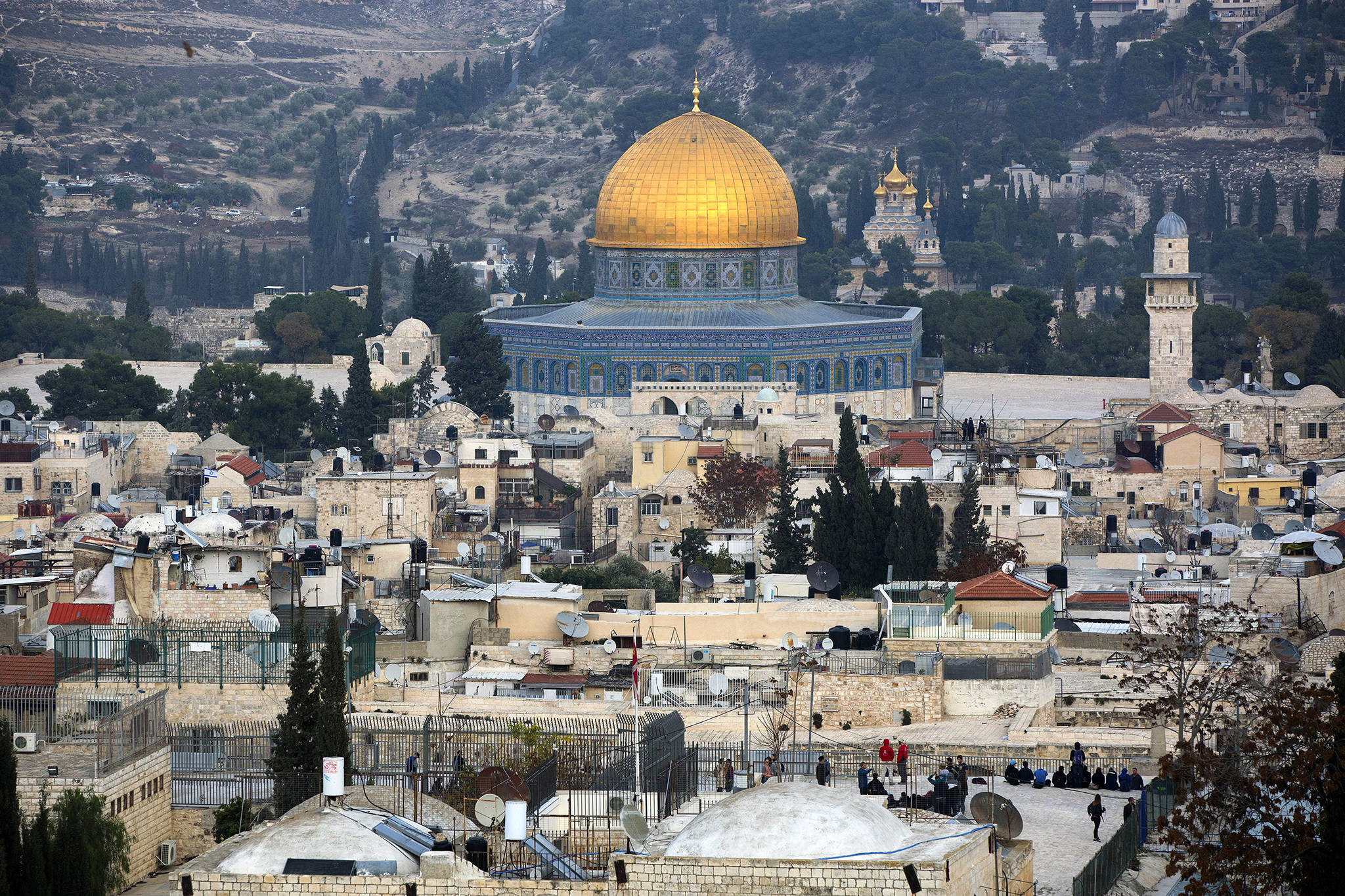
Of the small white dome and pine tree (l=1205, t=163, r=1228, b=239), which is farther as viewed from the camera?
pine tree (l=1205, t=163, r=1228, b=239)

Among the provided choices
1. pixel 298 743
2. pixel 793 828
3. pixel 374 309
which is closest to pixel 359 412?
pixel 374 309

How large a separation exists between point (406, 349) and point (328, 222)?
40.3 meters

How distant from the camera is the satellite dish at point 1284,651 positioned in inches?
1093

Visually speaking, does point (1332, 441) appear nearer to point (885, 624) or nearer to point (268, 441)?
point (268, 441)

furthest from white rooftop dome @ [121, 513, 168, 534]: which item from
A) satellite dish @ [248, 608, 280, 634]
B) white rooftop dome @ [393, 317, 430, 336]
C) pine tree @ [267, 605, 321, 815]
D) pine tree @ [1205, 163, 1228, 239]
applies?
pine tree @ [1205, 163, 1228, 239]

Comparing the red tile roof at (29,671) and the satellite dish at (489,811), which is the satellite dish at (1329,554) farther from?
the satellite dish at (489,811)

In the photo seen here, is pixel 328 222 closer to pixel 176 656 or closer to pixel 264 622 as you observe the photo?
pixel 264 622

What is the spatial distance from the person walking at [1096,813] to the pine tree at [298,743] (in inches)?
198

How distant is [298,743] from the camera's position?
21016 mm

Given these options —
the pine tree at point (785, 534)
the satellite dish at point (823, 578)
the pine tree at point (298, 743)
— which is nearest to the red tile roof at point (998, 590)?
the satellite dish at point (823, 578)

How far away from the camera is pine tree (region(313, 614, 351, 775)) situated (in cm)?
2067

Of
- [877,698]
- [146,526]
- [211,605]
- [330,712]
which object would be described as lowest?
[877,698]

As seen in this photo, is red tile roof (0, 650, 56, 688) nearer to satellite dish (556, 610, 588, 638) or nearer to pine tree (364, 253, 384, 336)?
satellite dish (556, 610, 588, 638)

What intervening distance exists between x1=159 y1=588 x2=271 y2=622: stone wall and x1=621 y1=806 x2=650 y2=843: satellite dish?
10.6m
